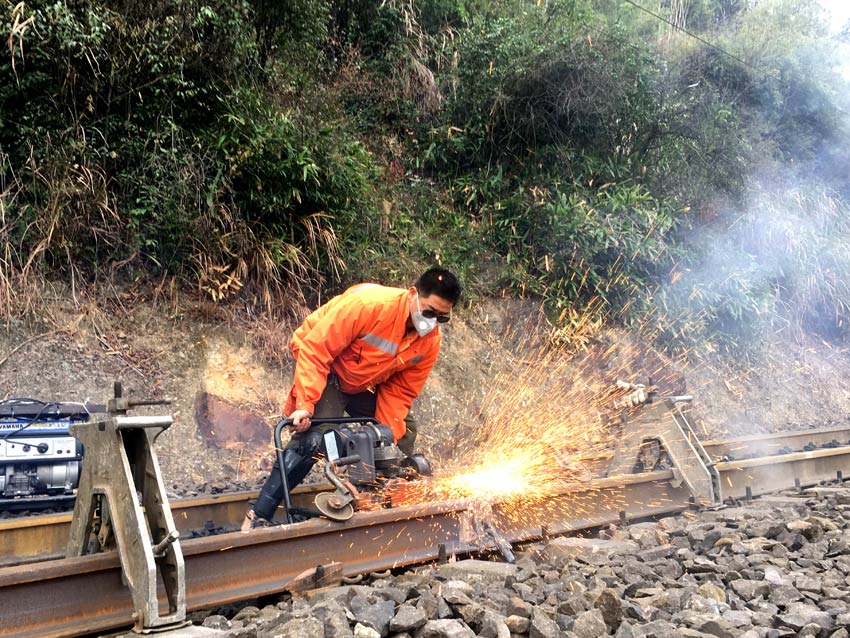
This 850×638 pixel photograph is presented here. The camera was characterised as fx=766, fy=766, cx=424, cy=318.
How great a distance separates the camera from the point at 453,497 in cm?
471

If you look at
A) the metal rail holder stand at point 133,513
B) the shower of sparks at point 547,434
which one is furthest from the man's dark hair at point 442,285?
the metal rail holder stand at point 133,513

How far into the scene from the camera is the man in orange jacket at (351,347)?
442cm

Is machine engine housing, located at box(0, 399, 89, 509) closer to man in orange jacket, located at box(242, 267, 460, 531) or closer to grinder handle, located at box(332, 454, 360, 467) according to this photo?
man in orange jacket, located at box(242, 267, 460, 531)

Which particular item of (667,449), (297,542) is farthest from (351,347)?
(667,449)

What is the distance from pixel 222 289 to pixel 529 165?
18.3ft

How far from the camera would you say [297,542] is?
147 inches

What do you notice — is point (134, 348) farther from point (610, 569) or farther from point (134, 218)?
point (610, 569)

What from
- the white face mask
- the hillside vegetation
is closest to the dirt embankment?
the hillside vegetation

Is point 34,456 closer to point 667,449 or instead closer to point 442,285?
point 442,285

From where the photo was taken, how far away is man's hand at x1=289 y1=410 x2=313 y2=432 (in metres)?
4.29

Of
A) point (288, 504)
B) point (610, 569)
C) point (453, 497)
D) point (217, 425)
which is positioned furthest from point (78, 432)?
point (217, 425)

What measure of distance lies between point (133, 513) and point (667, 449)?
4.40m

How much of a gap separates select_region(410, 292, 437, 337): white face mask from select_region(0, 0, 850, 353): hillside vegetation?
422 centimetres

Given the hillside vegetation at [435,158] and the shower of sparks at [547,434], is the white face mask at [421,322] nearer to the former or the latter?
the shower of sparks at [547,434]
